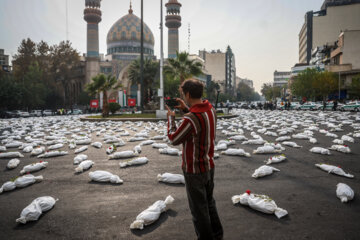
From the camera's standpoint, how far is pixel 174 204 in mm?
3977

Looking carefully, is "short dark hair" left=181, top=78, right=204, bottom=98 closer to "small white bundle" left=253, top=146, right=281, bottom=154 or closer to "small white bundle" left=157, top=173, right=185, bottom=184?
"small white bundle" left=157, top=173, right=185, bottom=184

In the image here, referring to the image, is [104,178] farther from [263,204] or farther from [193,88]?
[193,88]

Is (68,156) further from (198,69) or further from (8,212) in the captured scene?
(198,69)

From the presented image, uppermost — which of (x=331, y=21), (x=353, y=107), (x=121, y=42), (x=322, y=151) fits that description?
(x=331, y=21)

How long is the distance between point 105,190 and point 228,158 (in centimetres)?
347

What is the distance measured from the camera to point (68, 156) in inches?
299

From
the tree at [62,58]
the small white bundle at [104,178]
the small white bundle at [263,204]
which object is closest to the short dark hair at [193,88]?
the small white bundle at [263,204]

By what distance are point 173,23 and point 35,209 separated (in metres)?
81.4

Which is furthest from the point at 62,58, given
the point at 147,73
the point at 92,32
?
the point at 147,73

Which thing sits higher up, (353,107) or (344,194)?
(353,107)

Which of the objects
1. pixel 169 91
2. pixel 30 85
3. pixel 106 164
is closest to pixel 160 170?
pixel 106 164

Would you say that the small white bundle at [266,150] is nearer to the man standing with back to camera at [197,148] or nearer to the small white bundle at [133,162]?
the small white bundle at [133,162]

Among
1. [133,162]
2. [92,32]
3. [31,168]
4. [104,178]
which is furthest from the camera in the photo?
[92,32]

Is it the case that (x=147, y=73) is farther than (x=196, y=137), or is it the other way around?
(x=147, y=73)
